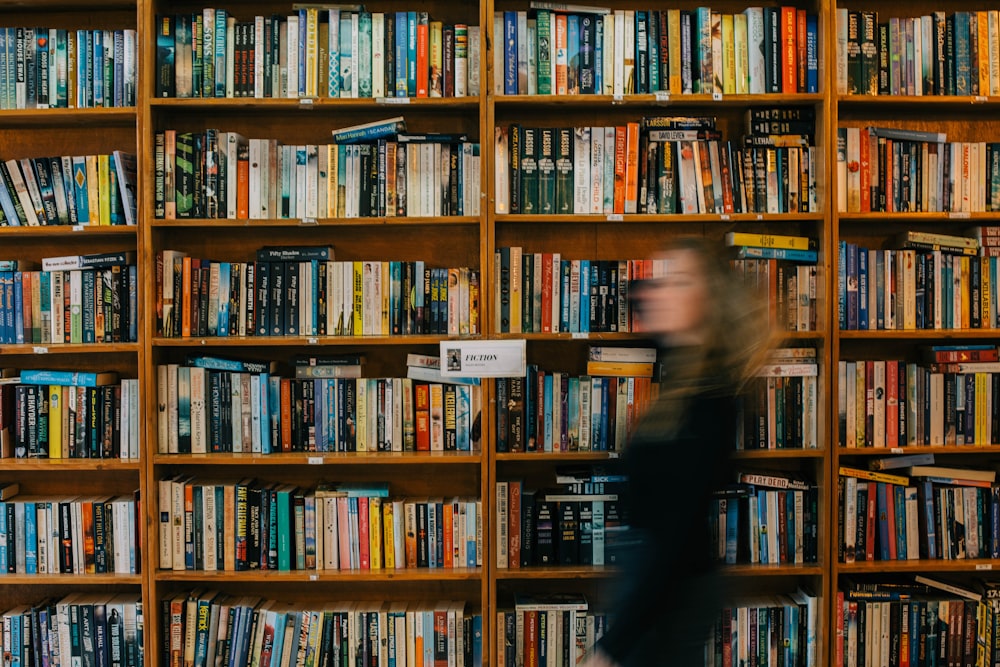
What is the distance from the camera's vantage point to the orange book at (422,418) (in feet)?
8.98

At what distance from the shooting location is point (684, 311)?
1619 mm

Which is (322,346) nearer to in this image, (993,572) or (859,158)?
(859,158)

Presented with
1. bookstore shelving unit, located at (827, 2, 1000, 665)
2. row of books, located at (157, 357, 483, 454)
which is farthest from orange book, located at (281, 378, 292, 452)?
bookstore shelving unit, located at (827, 2, 1000, 665)

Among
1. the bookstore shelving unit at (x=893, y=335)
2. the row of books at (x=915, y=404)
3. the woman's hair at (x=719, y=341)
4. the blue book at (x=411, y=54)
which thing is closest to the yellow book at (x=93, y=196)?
the blue book at (x=411, y=54)

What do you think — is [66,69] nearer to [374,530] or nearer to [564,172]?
[564,172]

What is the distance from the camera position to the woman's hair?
1580 millimetres

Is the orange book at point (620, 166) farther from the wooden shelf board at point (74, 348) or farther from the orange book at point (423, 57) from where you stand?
the wooden shelf board at point (74, 348)

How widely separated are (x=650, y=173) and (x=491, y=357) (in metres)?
0.81

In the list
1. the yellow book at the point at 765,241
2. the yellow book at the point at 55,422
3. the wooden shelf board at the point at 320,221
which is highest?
the wooden shelf board at the point at 320,221

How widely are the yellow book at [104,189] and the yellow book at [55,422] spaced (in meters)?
0.58

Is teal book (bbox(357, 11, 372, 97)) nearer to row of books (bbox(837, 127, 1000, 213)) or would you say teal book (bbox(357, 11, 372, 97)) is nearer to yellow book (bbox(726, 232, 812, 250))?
yellow book (bbox(726, 232, 812, 250))

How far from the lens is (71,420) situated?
272 cm

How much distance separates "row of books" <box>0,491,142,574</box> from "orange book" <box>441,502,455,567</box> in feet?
3.31

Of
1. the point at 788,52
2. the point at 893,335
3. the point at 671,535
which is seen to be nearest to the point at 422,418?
the point at 671,535
